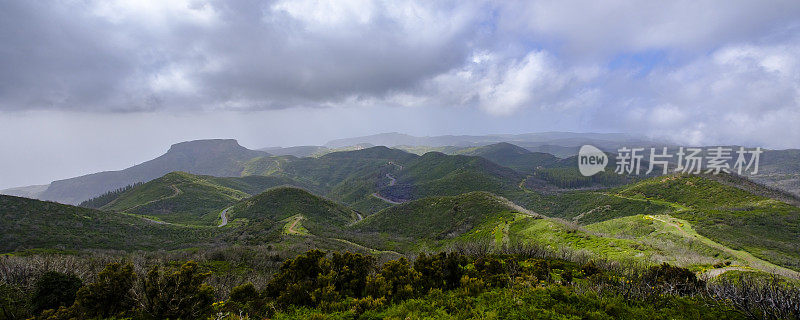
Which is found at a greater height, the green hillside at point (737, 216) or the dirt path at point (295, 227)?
the green hillside at point (737, 216)

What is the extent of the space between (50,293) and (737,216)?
397 feet

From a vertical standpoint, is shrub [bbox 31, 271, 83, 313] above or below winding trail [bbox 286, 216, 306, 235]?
above

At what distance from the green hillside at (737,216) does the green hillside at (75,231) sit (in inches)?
5064

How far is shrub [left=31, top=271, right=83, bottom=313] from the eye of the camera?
12.6 m

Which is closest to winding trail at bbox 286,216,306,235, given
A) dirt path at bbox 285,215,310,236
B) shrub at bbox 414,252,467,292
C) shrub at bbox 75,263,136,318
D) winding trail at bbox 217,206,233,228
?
dirt path at bbox 285,215,310,236

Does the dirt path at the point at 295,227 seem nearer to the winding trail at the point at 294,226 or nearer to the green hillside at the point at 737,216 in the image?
the winding trail at the point at 294,226

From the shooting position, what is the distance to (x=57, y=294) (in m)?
12.9

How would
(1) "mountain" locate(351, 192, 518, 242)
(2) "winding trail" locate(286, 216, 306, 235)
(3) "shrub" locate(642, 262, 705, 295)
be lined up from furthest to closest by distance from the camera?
(1) "mountain" locate(351, 192, 518, 242) < (2) "winding trail" locate(286, 216, 306, 235) < (3) "shrub" locate(642, 262, 705, 295)

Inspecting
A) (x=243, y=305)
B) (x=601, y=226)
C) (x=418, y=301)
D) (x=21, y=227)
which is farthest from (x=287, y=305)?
(x=21, y=227)

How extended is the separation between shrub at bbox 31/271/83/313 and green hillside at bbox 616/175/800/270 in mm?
78333

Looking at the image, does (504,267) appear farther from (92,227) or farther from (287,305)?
(92,227)

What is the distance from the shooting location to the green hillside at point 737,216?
182ft

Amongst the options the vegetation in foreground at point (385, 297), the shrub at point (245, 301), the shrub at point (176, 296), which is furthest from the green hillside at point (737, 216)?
the shrub at point (176, 296)

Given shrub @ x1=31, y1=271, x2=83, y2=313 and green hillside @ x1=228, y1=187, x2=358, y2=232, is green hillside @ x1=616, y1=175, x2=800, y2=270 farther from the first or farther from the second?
green hillside @ x1=228, y1=187, x2=358, y2=232
